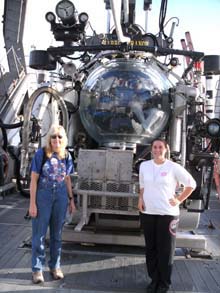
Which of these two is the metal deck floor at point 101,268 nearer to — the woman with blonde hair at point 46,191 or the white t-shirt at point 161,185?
the woman with blonde hair at point 46,191

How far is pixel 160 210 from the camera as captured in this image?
4.83m

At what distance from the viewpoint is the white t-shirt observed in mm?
4828

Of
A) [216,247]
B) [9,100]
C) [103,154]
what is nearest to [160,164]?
[103,154]

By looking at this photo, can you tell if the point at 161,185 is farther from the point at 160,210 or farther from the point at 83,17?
the point at 83,17

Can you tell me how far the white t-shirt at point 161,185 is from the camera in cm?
483

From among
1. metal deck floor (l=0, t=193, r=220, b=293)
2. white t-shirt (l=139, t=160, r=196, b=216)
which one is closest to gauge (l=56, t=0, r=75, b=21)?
metal deck floor (l=0, t=193, r=220, b=293)

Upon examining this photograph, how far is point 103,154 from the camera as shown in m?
6.01

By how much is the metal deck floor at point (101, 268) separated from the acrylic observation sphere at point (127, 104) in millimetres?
1593

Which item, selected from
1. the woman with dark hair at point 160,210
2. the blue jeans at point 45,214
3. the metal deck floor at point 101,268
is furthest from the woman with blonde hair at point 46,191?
the woman with dark hair at point 160,210

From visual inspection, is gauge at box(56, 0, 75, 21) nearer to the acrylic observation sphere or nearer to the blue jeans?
the acrylic observation sphere

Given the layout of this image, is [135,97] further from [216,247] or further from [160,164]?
[216,247]

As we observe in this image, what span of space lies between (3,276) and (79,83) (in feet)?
10.8

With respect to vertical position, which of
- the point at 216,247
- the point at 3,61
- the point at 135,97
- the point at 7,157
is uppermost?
the point at 3,61

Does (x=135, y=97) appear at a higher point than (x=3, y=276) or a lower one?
higher
